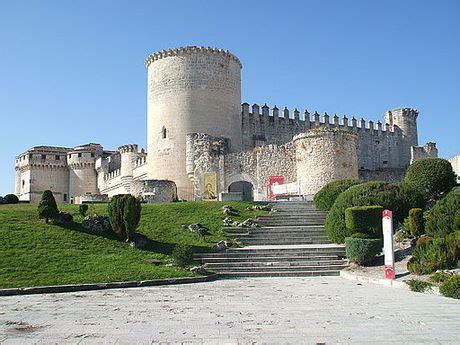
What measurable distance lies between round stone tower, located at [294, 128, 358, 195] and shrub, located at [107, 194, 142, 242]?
1441cm

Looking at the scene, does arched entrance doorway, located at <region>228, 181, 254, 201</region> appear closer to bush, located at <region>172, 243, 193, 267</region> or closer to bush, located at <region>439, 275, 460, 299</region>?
bush, located at <region>172, 243, 193, 267</region>

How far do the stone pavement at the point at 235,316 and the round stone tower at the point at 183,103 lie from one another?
2382 cm

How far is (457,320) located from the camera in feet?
26.0

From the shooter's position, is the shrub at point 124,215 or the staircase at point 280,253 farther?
the shrub at point 124,215

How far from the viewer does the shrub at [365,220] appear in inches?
667

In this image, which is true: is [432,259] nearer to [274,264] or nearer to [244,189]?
[274,264]

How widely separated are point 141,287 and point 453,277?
735 centimetres

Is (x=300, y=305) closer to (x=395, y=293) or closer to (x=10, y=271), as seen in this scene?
(x=395, y=293)

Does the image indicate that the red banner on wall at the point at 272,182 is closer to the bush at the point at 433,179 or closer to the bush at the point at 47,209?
the bush at the point at 433,179

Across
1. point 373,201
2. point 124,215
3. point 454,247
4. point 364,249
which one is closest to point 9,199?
point 124,215

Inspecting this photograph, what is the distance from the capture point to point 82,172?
55.9 m

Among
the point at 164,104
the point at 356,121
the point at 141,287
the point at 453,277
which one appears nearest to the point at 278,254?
the point at 141,287

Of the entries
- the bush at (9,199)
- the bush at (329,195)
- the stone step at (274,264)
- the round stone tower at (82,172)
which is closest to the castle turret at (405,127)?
the round stone tower at (82,172)

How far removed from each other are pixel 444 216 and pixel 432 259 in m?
3.74
